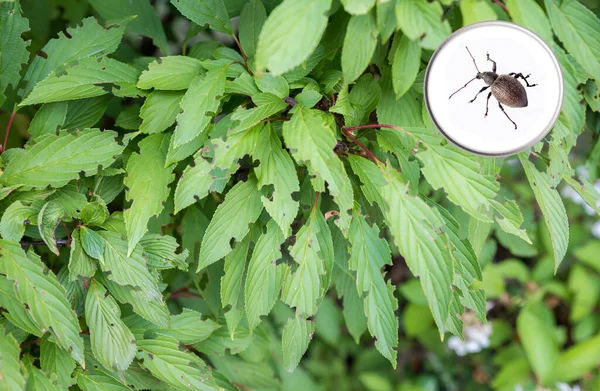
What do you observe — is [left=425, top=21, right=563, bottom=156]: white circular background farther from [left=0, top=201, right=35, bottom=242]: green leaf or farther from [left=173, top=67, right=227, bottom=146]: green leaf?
[left=0, top=201, right=35, bottom=242]: green leaf

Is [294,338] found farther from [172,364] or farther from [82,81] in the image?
[82,81]

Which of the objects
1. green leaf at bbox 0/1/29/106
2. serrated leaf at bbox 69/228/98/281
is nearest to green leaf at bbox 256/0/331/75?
serrated leaf at bbox 69/228/98/281

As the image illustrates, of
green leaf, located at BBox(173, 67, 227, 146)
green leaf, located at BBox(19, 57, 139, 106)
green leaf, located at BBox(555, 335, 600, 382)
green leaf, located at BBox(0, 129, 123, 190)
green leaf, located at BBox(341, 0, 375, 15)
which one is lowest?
green leaf, located at BBox(555, 335, 600, 382)

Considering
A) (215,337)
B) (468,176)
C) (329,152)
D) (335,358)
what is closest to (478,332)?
(335,358)

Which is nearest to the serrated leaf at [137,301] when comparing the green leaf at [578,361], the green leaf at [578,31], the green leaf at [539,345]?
the green leaf at [578,31]

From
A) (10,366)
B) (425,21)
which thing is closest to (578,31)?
(425,21)

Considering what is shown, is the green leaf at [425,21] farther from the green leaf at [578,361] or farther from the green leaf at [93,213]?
the green leaf at [578,361]
